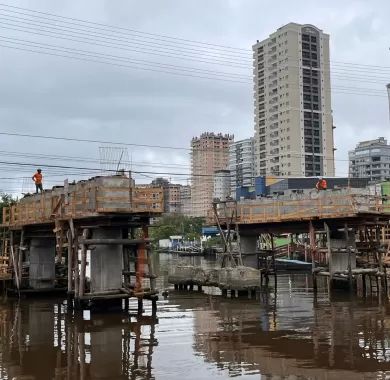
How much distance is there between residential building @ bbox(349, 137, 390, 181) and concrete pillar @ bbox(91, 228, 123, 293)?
144 m

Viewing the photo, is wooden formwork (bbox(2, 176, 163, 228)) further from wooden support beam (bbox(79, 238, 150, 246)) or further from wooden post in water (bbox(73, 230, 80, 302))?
wooden post in water (bbox(73, 230, 80, 302))

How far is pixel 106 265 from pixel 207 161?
3342 inches

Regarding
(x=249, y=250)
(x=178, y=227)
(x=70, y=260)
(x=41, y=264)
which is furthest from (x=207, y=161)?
(x=70, y=260)

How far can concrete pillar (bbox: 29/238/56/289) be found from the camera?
32469mm

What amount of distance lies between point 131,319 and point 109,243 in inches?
126


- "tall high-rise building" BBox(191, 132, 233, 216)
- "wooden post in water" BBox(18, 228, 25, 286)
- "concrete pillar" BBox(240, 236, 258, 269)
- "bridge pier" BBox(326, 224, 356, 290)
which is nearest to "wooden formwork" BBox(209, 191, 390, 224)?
"bridge pier" BBox(326, 224, 356, 290)

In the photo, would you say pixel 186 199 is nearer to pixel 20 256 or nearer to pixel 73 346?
pixel 20 256

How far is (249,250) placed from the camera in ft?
126

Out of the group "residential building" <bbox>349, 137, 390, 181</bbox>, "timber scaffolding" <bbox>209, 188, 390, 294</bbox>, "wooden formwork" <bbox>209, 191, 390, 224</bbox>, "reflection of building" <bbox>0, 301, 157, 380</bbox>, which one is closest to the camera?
"reflection of building" <bbox>0, 301, 157, 380</bbox>

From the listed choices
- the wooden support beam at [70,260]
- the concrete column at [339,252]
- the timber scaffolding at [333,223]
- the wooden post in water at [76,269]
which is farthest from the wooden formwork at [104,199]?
the concrete column at [339,252]

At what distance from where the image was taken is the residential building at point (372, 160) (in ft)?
532

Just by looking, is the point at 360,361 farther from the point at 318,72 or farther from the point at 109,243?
the point at 318,72

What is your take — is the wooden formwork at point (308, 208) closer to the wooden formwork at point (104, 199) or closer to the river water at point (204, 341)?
the river water at point (204, 341)

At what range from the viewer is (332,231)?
3347 cm
